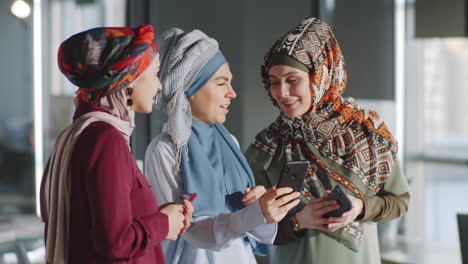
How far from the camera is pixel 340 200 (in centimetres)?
183

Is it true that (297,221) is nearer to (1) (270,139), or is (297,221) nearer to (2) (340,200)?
(2) (340,200)

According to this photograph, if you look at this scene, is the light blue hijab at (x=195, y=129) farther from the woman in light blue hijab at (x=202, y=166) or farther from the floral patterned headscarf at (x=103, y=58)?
the floral patterned headscarf at (x=103, y=58)

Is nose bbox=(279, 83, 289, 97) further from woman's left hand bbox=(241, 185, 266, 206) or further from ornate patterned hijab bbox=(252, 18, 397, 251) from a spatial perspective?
woman's left hand bbox=(241, 185, 266, 206)

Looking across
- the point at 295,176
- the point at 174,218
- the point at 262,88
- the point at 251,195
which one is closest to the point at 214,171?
the point at 251,195

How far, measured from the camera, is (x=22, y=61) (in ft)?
11.7

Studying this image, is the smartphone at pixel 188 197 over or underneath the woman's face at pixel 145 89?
underneath

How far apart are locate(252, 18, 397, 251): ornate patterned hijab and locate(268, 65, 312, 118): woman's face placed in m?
0.05

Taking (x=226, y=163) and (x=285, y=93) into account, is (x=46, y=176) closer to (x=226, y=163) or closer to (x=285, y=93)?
(x=226, y=163)

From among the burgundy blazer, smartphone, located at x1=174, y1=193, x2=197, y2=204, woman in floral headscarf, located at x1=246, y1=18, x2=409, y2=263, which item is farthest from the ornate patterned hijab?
the burgundy blazer

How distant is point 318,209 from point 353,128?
13.4 inches

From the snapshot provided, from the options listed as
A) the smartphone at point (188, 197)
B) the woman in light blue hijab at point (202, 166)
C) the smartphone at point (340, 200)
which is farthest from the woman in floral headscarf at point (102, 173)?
the smartphone at point (340, 200)

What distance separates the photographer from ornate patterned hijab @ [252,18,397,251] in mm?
2010

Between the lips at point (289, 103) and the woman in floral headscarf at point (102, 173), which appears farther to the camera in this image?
the lips at point (289, 103)

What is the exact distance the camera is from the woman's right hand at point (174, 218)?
4.56 feet
